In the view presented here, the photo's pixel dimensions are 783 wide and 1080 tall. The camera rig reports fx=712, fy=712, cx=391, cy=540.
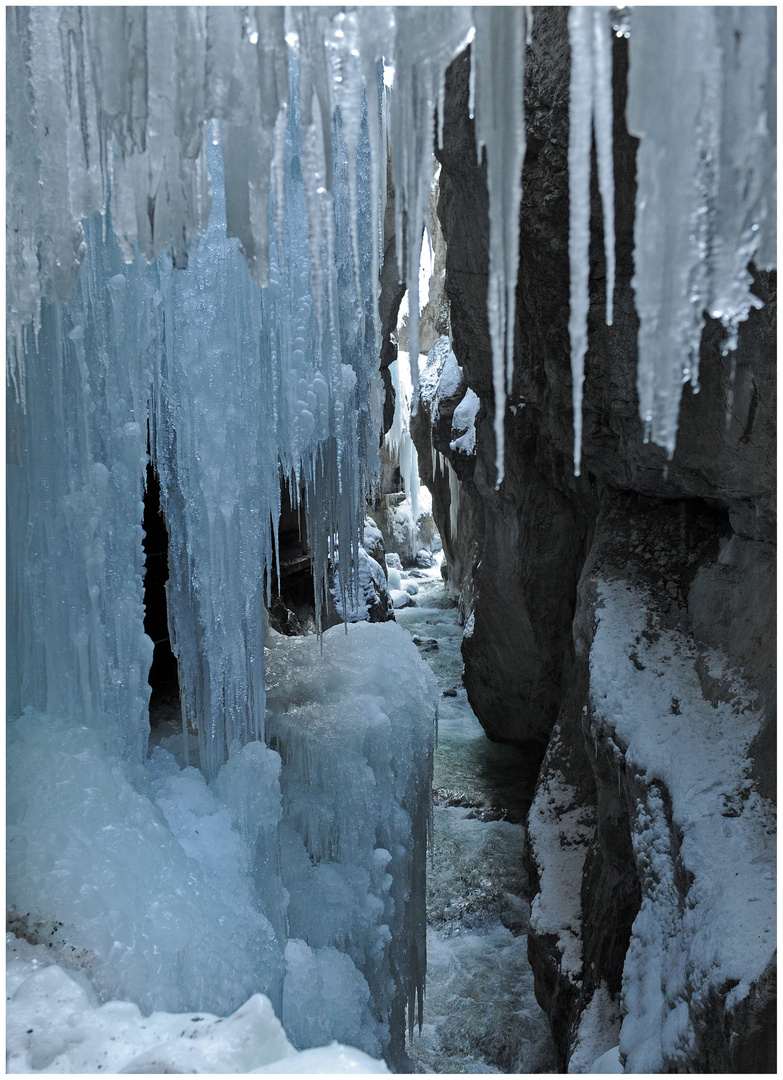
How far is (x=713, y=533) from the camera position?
4.35 m

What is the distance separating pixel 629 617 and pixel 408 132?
3246mm

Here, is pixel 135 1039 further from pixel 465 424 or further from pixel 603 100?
pixel 465 424

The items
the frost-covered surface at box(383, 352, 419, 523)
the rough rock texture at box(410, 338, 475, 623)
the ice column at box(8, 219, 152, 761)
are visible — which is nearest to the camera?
the ice column at box(8, 219, 152, 761)

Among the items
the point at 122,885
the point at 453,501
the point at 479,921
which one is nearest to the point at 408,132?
the point at 122,885

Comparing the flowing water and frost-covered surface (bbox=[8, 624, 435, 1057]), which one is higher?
frost-covered surface (bbox=[8, 624, 435, 1057])

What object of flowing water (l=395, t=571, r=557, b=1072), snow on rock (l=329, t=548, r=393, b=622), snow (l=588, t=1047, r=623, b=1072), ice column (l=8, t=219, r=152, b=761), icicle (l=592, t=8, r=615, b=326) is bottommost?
flowing water (l=395, t=571, r=557, b=1072)

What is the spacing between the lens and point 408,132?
5.58 feet

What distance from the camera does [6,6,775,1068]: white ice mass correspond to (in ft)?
4.80

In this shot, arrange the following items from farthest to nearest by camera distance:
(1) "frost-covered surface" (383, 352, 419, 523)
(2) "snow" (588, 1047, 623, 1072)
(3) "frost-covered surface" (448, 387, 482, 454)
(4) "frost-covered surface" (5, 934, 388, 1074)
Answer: (1) "frost-covered surface" (383, 352, 419, 523), (3) "frost-covered surface" (448, 387, 482, 454), (2) "snow" (588, 1047, 623, 1072), (4) "frost-covered surface" (5, 934, 388, 1074)

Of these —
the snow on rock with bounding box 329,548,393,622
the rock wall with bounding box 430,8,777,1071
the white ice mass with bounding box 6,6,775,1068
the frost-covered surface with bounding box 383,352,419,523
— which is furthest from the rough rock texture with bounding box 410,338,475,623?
the white ice mass with bounding box 6,6,775,1068

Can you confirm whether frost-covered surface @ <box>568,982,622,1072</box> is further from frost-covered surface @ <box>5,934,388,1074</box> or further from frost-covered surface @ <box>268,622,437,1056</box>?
frost-covered surface @ <box>5,934,388,1074</box>

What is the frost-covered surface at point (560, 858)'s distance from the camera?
14.5ft

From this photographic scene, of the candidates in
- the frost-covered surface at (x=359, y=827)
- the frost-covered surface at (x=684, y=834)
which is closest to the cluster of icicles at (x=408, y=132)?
the frost-covered surface at (x=684, y=834)

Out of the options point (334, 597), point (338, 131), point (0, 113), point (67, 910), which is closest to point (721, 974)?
point (67, 910)
